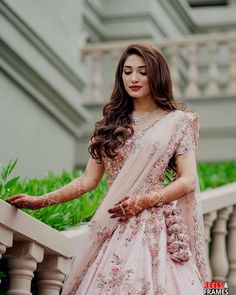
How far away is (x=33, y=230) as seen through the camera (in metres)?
4.57

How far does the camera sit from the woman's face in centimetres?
448

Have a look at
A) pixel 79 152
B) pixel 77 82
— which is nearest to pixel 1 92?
pixel 77 82

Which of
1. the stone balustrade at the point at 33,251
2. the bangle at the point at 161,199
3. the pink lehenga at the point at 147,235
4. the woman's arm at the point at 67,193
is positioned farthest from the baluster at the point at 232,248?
the bangle at the point at 161,199

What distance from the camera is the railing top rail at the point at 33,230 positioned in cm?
434

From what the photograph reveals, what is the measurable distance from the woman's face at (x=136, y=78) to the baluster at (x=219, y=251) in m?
2.16

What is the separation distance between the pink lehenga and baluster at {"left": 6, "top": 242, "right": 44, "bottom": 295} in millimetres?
235

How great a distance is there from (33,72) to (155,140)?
18.9 feet

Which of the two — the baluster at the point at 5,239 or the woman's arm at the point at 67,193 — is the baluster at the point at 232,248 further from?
the baluster at the point at 5,239

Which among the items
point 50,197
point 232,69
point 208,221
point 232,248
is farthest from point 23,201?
point 232,69

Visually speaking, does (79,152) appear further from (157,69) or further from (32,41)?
(157,69)

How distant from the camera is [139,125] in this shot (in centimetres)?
453

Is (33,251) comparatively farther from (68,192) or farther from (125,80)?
(125,80)

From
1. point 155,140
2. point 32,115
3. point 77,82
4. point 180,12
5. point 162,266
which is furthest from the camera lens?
point 180,12

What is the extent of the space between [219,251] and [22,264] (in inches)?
85.6
